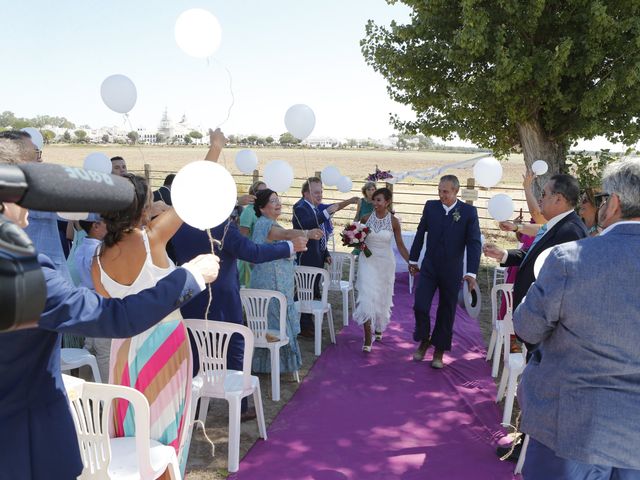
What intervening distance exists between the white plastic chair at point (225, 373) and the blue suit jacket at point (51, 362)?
5.93ft

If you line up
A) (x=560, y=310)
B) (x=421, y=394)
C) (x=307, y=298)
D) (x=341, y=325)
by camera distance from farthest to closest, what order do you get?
1. (x=341, y=325)
2. (x=307, y=298)
3. (x=421, y=394)
4. (x=560, y=310)

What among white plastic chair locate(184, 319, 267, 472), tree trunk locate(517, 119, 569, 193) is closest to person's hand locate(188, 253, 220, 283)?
white plastic chair locate(184, 319, 267, 472)

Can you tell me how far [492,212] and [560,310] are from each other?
315 centimetres

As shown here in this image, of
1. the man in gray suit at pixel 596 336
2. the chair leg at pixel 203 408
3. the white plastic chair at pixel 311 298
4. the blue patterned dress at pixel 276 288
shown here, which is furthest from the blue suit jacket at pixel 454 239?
the man in gray suit at pixel 596 336

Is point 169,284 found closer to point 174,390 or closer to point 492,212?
point 174,390

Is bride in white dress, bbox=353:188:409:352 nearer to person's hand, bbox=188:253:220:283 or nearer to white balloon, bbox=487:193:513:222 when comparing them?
white balloon, bbox=487:193:513:222

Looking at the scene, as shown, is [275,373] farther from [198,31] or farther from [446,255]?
[198,31]

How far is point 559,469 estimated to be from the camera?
2096 millimetres

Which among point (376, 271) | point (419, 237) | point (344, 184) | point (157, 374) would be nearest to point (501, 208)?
point (419, 237)

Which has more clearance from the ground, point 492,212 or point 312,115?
point 312,115

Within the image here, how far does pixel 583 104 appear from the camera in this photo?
306 inches

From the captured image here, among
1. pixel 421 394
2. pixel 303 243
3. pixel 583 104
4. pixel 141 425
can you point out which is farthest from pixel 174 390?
pixel 583 104

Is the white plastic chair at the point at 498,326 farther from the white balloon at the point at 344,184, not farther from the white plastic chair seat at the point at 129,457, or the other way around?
the white plastic chair seat at the point at 129,457

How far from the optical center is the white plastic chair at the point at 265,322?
4.59 m
